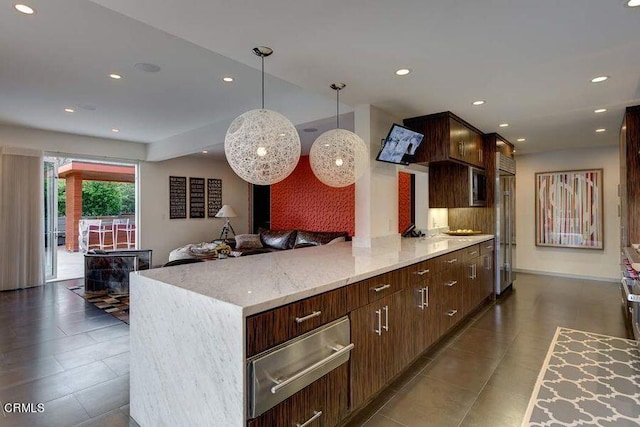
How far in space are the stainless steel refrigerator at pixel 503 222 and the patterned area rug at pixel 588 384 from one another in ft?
5.22

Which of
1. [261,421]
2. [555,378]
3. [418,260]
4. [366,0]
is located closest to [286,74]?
[366,0]

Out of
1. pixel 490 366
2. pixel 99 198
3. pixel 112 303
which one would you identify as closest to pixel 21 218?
pixel 112 303

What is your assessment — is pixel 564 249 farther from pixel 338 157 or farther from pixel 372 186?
pixel 338 157

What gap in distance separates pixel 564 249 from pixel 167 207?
8375 mm

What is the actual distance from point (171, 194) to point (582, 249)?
8.60m

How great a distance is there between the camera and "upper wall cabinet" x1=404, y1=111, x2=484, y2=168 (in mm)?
3887

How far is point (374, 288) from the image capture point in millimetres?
2193

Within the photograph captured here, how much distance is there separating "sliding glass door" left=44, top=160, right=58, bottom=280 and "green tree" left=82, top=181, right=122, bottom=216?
2809 mm

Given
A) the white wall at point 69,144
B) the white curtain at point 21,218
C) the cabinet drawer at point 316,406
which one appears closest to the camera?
the cabinet drawer at point 316,406

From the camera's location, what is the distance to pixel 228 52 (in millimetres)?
2422

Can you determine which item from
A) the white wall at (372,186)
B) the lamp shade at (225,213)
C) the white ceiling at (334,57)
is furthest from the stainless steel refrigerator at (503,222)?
the lamp shade at (225,213)

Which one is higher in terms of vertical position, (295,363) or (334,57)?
(334,57)

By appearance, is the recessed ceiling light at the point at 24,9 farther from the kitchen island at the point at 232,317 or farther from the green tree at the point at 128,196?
the green tree at the point at 128,196

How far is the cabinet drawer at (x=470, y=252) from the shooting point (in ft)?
12.5
